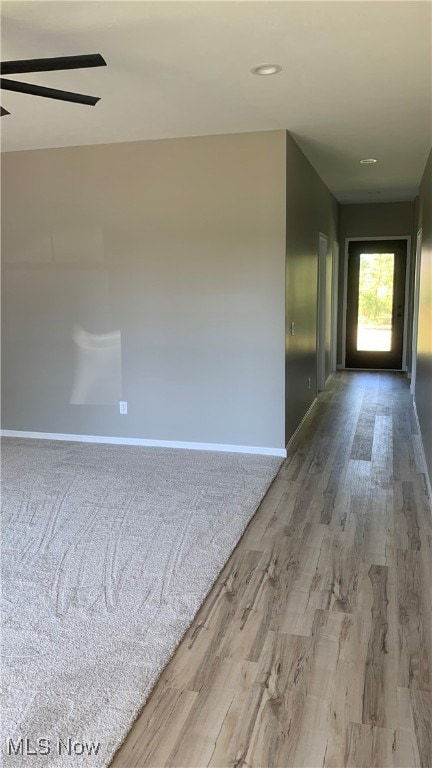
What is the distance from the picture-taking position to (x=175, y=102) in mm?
3529

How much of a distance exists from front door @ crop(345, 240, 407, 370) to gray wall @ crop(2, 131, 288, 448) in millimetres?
4865

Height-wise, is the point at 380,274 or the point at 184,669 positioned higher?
the point at 380,274

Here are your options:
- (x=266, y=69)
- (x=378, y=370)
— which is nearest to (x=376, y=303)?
(x=378, y=370)

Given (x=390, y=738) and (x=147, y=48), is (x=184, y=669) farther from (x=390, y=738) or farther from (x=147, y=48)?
(x=147, y=48)

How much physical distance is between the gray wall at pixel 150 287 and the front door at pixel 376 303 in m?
4.86

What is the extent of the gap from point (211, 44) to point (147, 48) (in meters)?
0.31

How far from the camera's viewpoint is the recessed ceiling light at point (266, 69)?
293cm

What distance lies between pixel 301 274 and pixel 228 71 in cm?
249

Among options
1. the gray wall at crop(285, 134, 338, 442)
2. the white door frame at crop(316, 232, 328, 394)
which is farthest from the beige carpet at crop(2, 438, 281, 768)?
the white door frame at crop(316, 232, 328, 394)

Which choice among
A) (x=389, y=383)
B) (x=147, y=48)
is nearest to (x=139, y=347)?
(x=147, y=48)

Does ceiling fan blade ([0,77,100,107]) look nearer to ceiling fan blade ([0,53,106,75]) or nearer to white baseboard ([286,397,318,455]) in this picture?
ceiling fan blade ([0,53,106,75])

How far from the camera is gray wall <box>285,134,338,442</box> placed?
4.65 meters

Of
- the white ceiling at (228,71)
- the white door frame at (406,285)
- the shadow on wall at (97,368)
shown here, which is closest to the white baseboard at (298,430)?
the shadow on wall at (97,368)

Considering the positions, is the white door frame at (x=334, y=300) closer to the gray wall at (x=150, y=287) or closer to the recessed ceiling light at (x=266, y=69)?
the gray wall at (x=150, y=287)
